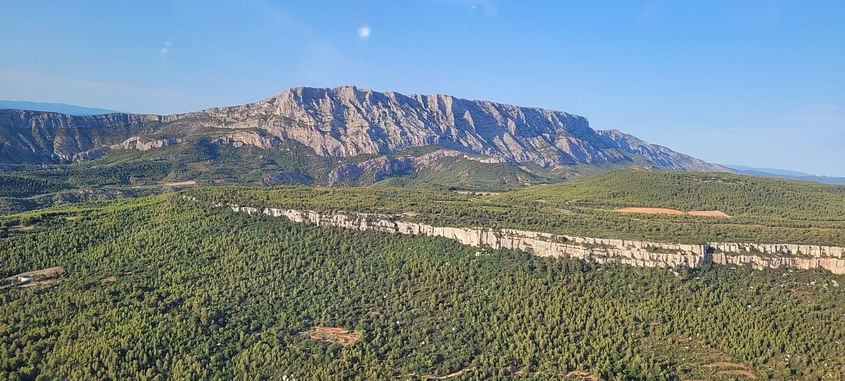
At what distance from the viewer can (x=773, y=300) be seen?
95.4 meters

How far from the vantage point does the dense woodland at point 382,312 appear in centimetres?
8325

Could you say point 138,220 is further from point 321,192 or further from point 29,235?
point 321,192

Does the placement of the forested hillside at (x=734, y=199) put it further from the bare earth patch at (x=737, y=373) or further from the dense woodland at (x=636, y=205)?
the bare earth patch at (x=737, y=373)

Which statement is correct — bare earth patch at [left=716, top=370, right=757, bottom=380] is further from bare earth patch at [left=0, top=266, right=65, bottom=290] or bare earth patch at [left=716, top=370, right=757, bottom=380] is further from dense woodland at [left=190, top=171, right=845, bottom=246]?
bare earth patch at [left=0, top=266, right=65, bottom=290]

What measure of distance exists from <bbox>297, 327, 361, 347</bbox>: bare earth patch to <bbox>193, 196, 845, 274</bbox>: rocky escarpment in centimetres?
3539

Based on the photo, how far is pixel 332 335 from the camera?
9369 centimetres

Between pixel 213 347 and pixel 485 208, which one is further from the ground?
pixel 485 208

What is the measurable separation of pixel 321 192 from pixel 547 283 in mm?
81157

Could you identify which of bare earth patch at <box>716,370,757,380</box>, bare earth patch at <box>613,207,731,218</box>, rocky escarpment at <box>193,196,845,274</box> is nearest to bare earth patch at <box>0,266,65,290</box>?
rocky escarpment at <box>193,196,845,274</box>

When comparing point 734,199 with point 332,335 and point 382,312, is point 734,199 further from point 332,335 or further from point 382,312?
point 332,335

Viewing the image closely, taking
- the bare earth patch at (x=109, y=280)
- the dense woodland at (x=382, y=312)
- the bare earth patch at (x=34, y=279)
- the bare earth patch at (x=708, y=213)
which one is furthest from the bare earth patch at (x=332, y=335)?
the bare earth patch at (x=708, y=213)

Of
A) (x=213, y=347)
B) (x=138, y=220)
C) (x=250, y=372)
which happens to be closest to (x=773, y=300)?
(x=250, y=372)

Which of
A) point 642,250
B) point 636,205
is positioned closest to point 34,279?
point 642,250

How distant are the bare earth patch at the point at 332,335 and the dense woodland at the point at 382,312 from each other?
53.2 inches
